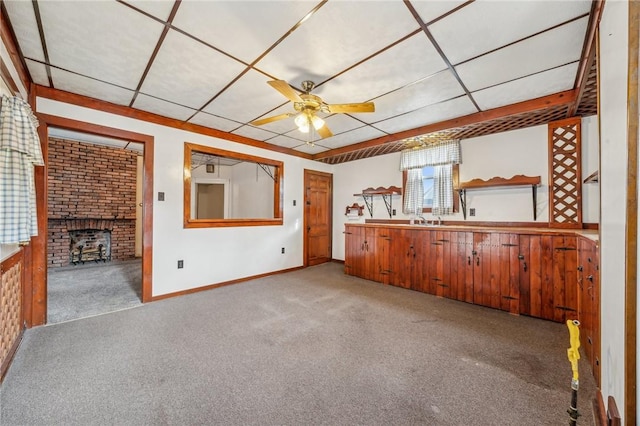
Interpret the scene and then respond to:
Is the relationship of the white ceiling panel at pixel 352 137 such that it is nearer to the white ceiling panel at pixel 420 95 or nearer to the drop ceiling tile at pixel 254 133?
the white ceiling panel at pixel 420 95

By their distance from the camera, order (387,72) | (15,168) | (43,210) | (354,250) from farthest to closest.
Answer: (354,250), (43,210), (387,72), (15,168)

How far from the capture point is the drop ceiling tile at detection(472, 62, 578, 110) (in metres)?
2.29

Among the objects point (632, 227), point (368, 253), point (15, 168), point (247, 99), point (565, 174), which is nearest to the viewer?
point (632, 227)

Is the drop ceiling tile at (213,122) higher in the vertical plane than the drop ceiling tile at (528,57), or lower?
lower

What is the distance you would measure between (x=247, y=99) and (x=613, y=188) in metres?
3.00

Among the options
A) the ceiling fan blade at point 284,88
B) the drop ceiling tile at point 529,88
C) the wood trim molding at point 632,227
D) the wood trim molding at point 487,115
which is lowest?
the wood trim molding at point 632,227

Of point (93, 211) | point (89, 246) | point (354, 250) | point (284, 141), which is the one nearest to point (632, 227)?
point (354, 250)

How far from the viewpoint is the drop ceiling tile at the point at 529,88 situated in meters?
2.29

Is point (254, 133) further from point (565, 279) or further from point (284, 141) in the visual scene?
point (565, 279)

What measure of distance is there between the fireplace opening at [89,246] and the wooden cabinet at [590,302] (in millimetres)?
7546

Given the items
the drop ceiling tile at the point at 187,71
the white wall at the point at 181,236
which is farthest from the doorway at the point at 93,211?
the drop ceiling tile at the point at 187,71

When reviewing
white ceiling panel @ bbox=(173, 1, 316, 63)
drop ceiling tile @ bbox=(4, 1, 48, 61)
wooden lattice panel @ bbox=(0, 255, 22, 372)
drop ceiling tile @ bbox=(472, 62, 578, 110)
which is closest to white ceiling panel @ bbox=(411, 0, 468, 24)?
white ceiling panel @ bbox=(173, 1, 316, 63)

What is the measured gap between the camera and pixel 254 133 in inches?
158

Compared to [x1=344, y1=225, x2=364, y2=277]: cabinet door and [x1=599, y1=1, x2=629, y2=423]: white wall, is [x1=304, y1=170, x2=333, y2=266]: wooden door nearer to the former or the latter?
[x1=344, y1=225, x2=364, y2=277]: cabinet door
